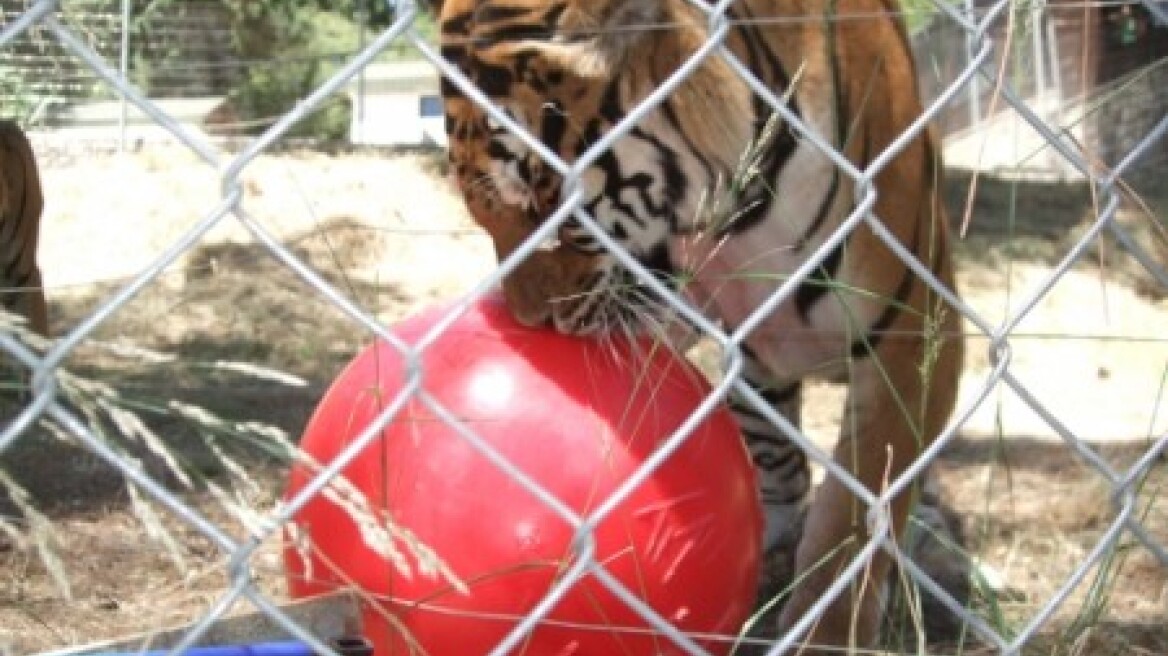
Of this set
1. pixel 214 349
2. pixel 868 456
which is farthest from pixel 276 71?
pixel 868 456

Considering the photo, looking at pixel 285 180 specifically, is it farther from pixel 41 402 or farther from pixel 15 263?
pixel 41 402

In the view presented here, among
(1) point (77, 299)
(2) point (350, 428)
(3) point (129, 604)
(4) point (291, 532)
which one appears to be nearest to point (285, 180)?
(1) point (77, 299)

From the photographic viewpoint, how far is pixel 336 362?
16.2 ft

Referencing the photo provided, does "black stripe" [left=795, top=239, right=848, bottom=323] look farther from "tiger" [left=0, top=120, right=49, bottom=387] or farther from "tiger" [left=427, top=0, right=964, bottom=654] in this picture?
"tiger" [left=0, top=120, right=49, bottom=387]

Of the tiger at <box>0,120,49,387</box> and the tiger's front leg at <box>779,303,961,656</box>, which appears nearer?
the tiger's front leg at <box>779,303,961,656</box>

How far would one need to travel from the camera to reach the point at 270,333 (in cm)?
532

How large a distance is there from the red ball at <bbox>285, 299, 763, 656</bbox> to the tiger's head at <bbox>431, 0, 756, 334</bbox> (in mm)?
177

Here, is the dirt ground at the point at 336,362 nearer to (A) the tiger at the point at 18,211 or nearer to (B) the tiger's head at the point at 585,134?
(B) the tiger's head at the point at 585,134

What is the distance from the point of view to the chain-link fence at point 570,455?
0.86 metres

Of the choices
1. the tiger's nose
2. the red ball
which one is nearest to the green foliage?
the tiger's nose

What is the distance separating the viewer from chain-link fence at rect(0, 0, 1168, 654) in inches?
33.8

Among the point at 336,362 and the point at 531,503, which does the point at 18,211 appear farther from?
the point at 531,503

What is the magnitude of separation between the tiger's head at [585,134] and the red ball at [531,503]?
0.18m

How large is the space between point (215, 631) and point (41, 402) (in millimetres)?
620
